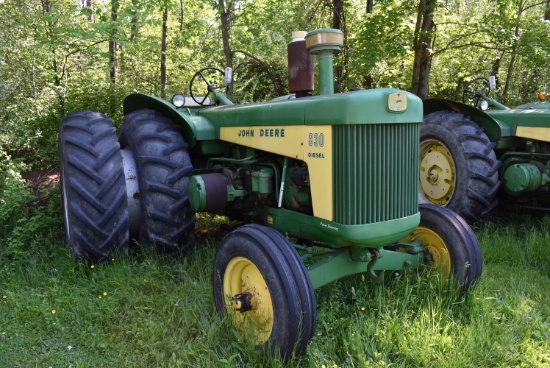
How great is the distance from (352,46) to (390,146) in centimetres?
706

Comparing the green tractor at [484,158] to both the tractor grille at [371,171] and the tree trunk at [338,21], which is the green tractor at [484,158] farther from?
the tree trunk at [338,21]

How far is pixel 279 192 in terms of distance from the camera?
3.09m

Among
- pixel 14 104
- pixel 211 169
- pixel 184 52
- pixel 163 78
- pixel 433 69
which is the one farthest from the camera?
pixel 433 69

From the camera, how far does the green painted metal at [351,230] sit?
8.19 ft

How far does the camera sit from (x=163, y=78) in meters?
10.3

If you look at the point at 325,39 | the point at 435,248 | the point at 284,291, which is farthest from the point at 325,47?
the point at 284,291

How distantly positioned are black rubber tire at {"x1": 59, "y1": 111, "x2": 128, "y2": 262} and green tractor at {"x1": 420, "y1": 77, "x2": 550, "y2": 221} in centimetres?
315

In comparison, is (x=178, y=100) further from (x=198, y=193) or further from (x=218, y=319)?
(x=218, y=319)

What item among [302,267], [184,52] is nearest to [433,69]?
[184,52]

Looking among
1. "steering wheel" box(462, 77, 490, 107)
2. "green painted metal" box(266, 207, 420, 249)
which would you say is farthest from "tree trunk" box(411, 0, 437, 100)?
"green painted metal" box(266, 207, 420, 249)

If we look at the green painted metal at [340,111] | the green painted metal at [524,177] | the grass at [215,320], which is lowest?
the grass at [215,320]

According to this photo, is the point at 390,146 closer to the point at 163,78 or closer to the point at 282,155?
the point at 282,155

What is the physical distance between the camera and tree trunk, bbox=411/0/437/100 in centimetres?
832

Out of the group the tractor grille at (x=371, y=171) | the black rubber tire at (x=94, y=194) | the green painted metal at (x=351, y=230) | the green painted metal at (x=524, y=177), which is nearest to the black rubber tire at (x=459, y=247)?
the green painted metal at (x=351, y=230)
